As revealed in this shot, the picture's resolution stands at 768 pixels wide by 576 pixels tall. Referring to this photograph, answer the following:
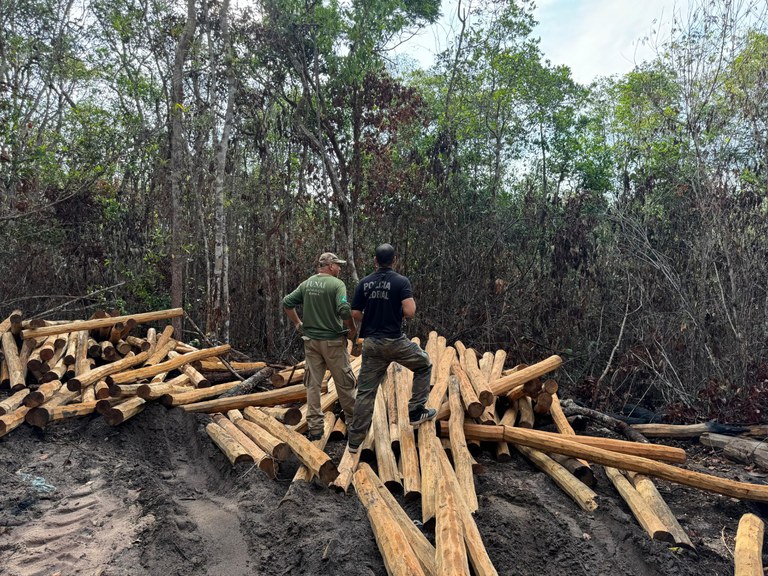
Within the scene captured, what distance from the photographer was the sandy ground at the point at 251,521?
157 inches

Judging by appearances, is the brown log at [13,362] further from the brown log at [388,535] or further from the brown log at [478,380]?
the brown log at [478,380]

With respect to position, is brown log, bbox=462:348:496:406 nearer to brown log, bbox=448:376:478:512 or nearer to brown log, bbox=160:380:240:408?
brown log, bbox=448:376:478:512

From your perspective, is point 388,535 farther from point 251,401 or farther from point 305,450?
point 251,401

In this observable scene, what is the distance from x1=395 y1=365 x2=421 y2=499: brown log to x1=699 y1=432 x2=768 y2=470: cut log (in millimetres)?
3839

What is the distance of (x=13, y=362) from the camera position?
777 centimetres

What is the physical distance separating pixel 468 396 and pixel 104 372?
500cm

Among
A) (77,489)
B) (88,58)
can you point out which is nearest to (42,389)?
(77,489)

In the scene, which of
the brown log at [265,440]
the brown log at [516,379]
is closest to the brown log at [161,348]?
the brown log at [265,440]

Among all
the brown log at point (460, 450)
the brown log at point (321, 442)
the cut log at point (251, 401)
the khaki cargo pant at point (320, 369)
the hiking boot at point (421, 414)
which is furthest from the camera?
the cut log at point (251, 401)

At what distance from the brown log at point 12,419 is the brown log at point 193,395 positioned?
4.87 feet

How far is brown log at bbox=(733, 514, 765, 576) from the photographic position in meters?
3.79

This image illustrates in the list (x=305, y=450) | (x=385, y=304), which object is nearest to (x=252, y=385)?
(x=305, y=450)

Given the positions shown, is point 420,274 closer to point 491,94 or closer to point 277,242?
point 277,242

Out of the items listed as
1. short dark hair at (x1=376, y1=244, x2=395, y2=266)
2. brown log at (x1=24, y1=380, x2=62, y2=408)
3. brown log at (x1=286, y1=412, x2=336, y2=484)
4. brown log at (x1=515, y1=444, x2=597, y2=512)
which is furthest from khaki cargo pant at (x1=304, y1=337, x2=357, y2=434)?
brown log at (x1=24, y1=380, x2=62, y2=408)
